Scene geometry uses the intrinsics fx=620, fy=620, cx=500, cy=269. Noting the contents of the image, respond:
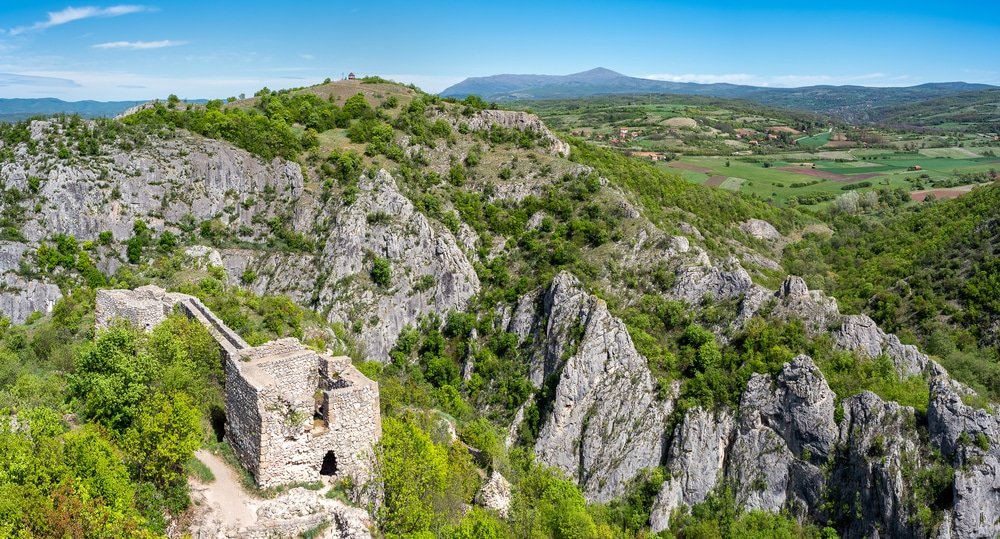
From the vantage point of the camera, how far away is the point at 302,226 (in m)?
63.6

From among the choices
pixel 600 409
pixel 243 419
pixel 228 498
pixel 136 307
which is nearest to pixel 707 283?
pixel 600 409

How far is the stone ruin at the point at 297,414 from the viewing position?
69.1ft

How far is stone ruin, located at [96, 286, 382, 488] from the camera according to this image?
829 inches

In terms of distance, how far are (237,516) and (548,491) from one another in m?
17.9

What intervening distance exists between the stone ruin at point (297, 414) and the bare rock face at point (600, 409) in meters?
27.4

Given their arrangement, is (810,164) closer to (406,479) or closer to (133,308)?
(406,479)

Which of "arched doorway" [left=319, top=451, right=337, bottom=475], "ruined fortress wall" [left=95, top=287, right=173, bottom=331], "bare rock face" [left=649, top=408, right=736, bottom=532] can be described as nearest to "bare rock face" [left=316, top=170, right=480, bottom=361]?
"bare rock face" [left=649, top=408, right=736, bottom=532]

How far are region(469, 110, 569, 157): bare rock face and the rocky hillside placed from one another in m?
0.40

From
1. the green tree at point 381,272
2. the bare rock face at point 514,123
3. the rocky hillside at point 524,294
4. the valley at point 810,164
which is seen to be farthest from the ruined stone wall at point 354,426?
the valley at point 810,164

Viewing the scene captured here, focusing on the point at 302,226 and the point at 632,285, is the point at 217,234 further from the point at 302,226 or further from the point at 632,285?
the point at 632,285

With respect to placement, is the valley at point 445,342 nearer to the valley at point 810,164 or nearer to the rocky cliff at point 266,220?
the rocky cliff at point 266,220

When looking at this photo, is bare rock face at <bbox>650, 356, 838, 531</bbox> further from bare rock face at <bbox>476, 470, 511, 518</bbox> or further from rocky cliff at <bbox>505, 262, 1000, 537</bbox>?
bare rock face at <bbox>476, 470, 511, 518</bbox>

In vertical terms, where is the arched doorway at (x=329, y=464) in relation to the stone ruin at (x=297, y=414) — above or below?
below

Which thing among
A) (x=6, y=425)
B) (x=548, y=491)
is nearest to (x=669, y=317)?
(x=548, y=491)
